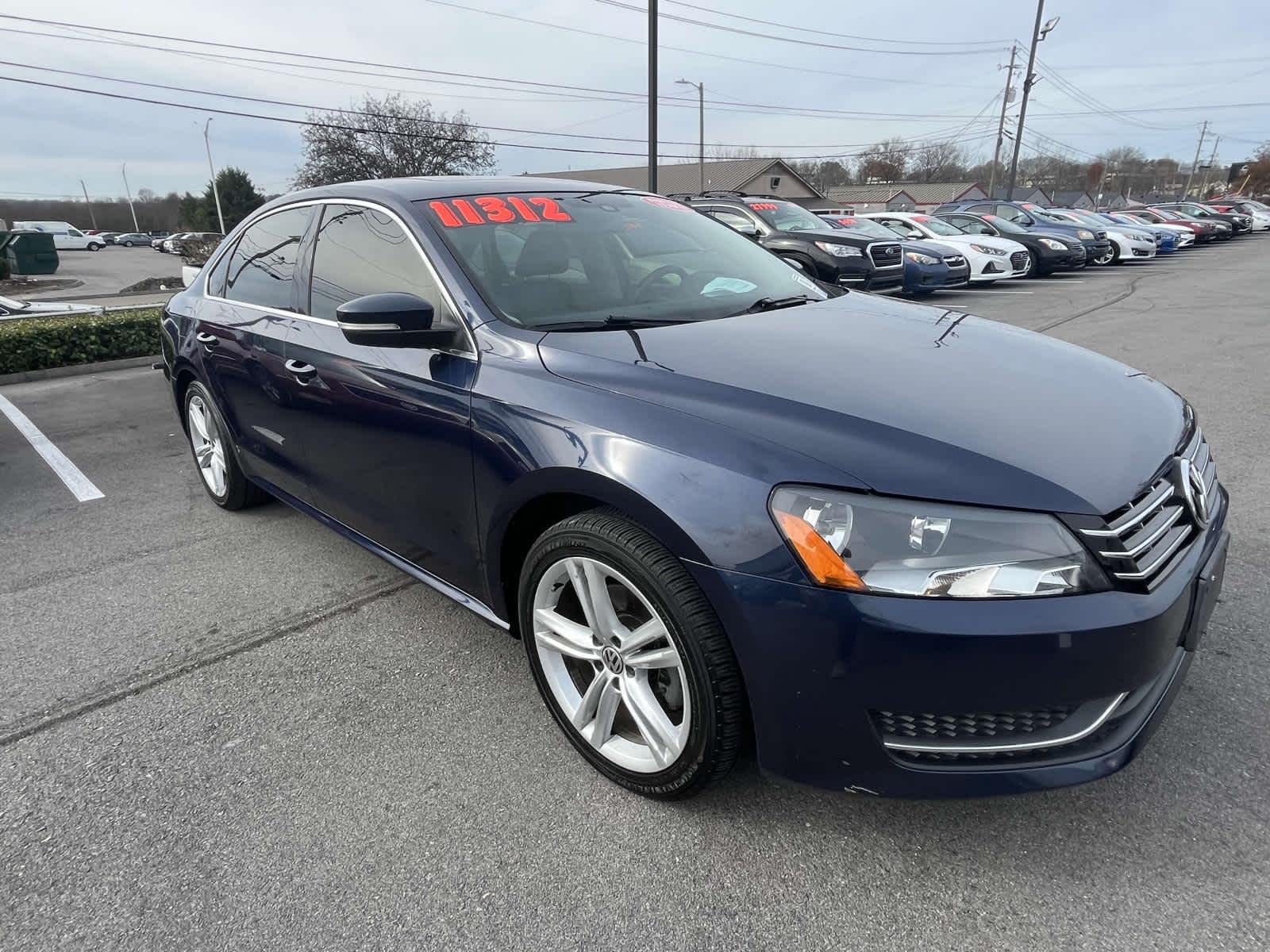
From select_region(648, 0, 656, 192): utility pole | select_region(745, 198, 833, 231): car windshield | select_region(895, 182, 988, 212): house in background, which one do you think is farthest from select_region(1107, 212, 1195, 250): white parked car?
select_region(895, 182, 988, 212): house in background

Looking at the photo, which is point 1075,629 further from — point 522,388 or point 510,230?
point 510,230

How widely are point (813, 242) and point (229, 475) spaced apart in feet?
30.5

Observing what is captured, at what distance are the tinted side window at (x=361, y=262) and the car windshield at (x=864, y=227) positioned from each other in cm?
1007

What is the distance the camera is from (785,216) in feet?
39.8

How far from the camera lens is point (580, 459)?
6.20 feet

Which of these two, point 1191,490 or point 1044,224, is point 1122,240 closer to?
point 1044,224

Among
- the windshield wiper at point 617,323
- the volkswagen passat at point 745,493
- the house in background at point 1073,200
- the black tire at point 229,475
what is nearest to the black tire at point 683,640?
the volkswagen passat at point 745,493

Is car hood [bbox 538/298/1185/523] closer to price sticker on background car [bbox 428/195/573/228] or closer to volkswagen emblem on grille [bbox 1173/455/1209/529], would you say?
volkswagen emblem on grille [bbox 1173/455/1209/529]

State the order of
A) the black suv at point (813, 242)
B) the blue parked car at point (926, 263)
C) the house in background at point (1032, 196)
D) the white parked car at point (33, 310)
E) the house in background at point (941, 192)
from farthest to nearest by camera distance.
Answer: the house in background at point (941, 192)
the house in background at point (1032, 196)
the blue parked car at point (926, 263)
the black suv at point (813, 242)
the white parked car at point (33, 310)

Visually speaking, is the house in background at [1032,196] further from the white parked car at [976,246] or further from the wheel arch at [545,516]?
the wheel arch at [545,516]

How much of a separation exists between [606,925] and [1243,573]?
9.44 ft

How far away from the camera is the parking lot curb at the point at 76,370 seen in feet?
26.4

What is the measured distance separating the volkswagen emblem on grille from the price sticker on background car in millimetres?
2096

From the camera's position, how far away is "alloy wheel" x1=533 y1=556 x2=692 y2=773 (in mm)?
1892
